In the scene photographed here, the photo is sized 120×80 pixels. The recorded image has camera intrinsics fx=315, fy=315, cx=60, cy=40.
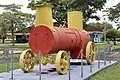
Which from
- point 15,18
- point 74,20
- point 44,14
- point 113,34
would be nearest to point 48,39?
point 44,14

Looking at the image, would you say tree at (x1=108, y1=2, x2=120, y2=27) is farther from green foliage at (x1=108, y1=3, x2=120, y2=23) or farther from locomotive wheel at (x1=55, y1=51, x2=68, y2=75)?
locomotive wheel at (x1=55, y1=51, x2=68, y2=75)

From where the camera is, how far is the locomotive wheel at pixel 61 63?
1065cm

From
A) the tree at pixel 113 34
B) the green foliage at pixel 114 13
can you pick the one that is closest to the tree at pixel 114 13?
the green foliage at pixel 114 13

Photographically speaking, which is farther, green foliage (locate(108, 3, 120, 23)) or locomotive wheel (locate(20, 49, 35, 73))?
green foliage (locate(108, 3, 120, 23))

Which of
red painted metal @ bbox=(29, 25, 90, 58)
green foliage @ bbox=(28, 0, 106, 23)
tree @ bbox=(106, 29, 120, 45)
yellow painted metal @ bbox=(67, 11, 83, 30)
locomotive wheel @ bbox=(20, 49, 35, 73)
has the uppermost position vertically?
green foliage @ bbox=(28, 0, 106, 23)

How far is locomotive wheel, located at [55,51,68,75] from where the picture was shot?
1065 cm

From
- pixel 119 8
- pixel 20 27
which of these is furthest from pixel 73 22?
pixel 20 27

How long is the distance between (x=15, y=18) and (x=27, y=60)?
34.1 m

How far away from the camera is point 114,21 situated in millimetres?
37438

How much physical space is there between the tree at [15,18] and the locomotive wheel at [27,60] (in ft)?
109

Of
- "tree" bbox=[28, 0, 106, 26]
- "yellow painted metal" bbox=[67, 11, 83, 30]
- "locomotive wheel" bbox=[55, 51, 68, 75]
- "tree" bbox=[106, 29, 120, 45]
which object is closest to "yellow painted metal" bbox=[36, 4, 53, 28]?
"locomotive wheel" bbox=[55, 51, 68, 75]

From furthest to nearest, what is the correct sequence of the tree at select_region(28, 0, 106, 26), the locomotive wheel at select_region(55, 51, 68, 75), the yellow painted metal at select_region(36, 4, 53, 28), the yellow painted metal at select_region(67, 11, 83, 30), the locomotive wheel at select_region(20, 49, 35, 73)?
1. the tree at select_region(28, 0, 106, 26)
2. the yellow painted metal at select_region(67, 11, 83, 30)
3. the yellow painted metal at select_region(36, 4, 53, 28)
4. the locomotive wheel at select_region(20, 49, 35, 73)
5. the locomotive wheel at select_region(55, 51, 68, 75)

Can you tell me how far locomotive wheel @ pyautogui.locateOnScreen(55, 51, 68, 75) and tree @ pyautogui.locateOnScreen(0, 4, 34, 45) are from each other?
3434 cm

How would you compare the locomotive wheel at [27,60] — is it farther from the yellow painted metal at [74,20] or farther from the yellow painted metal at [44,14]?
the yellow painted metal at [74,20]
